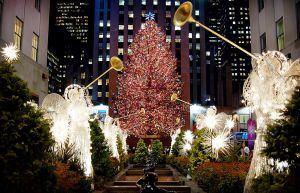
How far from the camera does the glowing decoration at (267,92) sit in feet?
30.5

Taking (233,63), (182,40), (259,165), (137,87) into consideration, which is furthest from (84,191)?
(233,63)

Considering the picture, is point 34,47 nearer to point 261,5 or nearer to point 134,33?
point 261,5

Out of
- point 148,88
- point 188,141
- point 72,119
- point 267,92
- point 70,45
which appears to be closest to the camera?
point 267,92

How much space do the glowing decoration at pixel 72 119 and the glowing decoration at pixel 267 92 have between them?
6.53 meters

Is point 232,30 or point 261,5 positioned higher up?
point 232,30

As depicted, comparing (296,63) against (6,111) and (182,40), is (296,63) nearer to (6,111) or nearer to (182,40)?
(6,111)

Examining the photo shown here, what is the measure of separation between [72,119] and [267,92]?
7.67m

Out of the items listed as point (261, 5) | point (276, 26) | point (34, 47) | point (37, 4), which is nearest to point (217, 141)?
point (276, 26)

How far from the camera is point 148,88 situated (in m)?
44.6

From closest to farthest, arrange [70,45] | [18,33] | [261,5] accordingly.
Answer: [18,33]
[261,5]
[70,45]

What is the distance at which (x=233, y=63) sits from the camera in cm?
17812

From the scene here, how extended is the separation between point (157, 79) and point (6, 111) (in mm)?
37745

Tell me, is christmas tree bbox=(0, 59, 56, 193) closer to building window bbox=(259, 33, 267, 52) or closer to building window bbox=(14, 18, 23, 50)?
building window bbox=(14, 18, 23, 50)

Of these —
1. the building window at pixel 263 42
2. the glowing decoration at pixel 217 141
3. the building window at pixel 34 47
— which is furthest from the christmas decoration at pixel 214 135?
the building window at pixel 34 47
